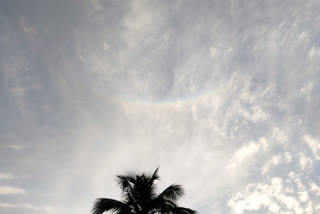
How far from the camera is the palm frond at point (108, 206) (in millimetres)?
14977

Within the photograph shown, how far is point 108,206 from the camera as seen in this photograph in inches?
596

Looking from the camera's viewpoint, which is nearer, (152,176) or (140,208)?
(140,208)

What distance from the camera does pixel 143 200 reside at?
54.3 ft

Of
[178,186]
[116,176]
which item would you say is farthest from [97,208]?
[178,186]

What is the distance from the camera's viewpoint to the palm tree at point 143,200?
15273 mm

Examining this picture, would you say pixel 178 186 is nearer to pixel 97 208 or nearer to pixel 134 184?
pixel 134 184

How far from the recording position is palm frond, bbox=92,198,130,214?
15.0 metres

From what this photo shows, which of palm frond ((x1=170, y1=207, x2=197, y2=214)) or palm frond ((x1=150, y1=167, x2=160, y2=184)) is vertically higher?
palm frond ((x1=150, y1=167, x2=160, y2=184))

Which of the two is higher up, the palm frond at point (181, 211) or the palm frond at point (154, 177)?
the palm frond at point (154, 177)

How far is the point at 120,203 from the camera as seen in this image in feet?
51.1

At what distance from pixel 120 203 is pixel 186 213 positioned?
16.7 feet

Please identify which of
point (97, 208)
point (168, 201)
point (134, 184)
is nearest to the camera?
point (97, 208)

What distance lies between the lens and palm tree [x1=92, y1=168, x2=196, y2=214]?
50.1 feet

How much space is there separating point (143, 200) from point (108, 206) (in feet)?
9.34
